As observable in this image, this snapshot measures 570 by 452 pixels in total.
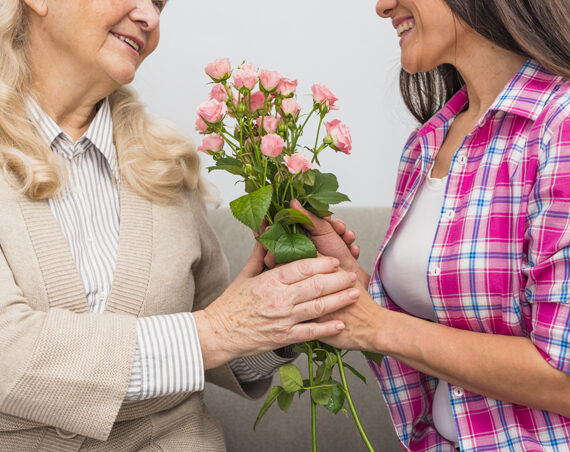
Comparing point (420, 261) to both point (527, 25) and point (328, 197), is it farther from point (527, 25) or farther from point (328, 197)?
point (527, 25)

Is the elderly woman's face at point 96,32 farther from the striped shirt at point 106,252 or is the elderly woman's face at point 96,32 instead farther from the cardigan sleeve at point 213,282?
the cardigan sleeve at point 213,282

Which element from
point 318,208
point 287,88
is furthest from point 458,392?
point 287,88

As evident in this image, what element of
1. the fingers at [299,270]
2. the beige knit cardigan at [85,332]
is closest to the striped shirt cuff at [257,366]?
the beige knit cardigan at [85,332]

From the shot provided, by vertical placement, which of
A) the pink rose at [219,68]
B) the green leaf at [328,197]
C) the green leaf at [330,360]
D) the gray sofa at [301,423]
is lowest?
the gray sofa at [301,423]

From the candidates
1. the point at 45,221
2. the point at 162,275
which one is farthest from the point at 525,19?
the point at 45,221

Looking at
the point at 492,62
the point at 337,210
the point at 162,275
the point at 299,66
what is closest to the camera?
the point at 492,62

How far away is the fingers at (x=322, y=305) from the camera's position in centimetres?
124

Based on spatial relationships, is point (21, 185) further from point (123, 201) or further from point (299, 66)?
point (299, 66)

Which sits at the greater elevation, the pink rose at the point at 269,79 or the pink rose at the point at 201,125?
the pink rose at the point at 269,79

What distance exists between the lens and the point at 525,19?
1150mm

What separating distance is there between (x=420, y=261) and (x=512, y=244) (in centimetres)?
21

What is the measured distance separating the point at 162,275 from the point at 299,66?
3.62 feet

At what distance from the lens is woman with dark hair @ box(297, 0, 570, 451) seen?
41.9 inches

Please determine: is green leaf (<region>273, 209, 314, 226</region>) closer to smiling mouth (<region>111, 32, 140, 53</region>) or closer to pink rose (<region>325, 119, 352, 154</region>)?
pink rose (<region>325, 119, 352, 154</region>)
